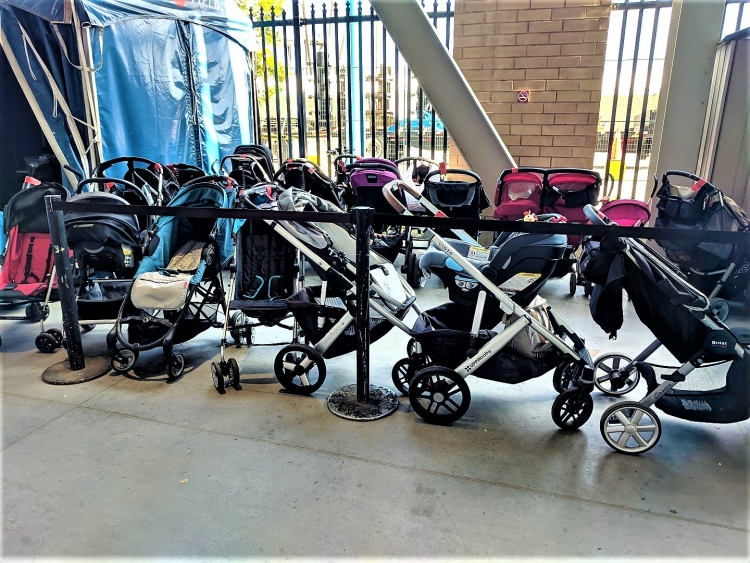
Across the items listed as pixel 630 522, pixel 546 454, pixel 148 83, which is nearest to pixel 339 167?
pixel 148 83

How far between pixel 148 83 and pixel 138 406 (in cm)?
474

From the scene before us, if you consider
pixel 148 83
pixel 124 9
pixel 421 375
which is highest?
pixel 124 9

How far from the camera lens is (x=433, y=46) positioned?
179 inches

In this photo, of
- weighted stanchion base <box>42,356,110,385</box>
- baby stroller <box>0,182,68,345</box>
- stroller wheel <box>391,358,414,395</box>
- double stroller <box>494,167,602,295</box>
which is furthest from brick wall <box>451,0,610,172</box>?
weighted stanchion base <box>42,356,110,385</box>

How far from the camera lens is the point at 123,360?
3.17 m

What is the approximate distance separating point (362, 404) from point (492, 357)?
0.76 metres

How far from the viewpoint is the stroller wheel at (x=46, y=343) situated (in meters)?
3.48

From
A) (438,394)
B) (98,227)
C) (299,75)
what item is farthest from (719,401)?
(299,75)

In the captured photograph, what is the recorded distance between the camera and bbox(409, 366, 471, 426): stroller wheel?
2.51 m

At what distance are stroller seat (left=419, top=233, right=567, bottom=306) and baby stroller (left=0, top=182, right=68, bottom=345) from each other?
2927mm

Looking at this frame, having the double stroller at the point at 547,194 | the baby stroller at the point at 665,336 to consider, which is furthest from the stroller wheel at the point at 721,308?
the baby stroller at the point at 665,336

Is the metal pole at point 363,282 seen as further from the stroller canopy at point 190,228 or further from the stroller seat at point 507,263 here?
the stroller canopy at point 190,228

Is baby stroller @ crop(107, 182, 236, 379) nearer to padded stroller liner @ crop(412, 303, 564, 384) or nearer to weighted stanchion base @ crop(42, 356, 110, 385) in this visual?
weighted stanchion base @ crop(42, 356, 110, 385)

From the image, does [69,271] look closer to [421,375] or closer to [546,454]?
[421,375]
